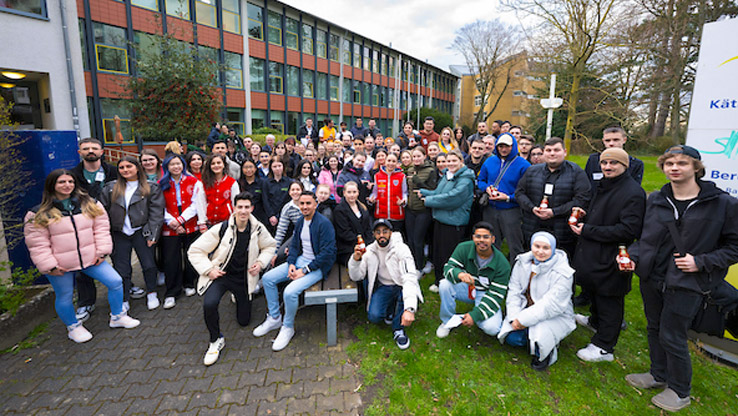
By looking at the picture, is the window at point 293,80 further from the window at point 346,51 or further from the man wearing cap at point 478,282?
the man wearing cap at point 478,282

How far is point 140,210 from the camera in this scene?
479 cm

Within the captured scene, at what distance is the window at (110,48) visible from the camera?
15523mm

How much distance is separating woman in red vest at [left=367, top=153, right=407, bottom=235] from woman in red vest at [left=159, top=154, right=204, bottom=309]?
2.69 meters

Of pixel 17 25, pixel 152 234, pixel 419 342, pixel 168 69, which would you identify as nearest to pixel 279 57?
pixel 168 69

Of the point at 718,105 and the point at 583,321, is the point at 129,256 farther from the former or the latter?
the point at 718,105

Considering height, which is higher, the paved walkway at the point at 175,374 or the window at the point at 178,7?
the window at the point at 178,7

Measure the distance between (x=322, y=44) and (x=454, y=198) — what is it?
88.2ft

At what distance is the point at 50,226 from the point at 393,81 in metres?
37.0

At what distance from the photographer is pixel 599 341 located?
3.85 meters

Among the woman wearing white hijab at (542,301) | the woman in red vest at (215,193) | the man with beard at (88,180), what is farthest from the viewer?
the woman in red vest at (215,193)

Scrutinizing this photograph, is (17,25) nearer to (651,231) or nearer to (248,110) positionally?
(248,110)

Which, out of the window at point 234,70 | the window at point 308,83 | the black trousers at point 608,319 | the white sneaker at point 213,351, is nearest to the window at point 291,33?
the window at point 308,83

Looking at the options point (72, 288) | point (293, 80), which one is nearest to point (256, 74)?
point (293, 80)

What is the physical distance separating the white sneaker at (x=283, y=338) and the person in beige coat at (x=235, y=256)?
67 cm
